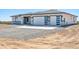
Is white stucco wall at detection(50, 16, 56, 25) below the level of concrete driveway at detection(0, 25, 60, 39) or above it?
above

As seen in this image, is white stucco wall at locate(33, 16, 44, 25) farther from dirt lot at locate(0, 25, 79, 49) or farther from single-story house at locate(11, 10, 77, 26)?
dirt lot at locate(0, 25, 79, 49)

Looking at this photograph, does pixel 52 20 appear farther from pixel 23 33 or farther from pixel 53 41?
pixel 23 33

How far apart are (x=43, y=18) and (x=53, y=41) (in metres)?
0.25

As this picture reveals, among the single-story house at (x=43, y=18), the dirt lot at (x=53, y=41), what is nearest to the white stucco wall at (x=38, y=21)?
the single-story house at (x=43, y=18)

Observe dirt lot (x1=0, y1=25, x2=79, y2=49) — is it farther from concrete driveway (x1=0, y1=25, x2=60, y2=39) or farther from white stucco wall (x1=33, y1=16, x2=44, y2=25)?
white stucco wall (x1=33, y1=16, x2=44, y2=25)

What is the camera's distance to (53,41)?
309cm

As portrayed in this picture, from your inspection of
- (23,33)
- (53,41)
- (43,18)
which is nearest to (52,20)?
(43,18)

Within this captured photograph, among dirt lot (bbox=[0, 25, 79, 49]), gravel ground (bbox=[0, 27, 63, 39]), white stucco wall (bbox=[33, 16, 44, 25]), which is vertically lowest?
dirt lot (bbox=[0, 25, 79, 49])

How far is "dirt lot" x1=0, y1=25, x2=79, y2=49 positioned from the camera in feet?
10.1

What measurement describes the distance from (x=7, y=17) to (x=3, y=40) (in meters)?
0.23

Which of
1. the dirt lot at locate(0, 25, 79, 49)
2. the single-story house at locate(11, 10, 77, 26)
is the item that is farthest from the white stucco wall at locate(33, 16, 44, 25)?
the dirt lot at locate(0, 25, 79, 49)

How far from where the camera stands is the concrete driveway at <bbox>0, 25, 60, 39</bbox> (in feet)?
10.1

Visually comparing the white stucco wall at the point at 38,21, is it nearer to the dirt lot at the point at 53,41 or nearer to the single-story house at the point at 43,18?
the single-story house at the point at 43,18
